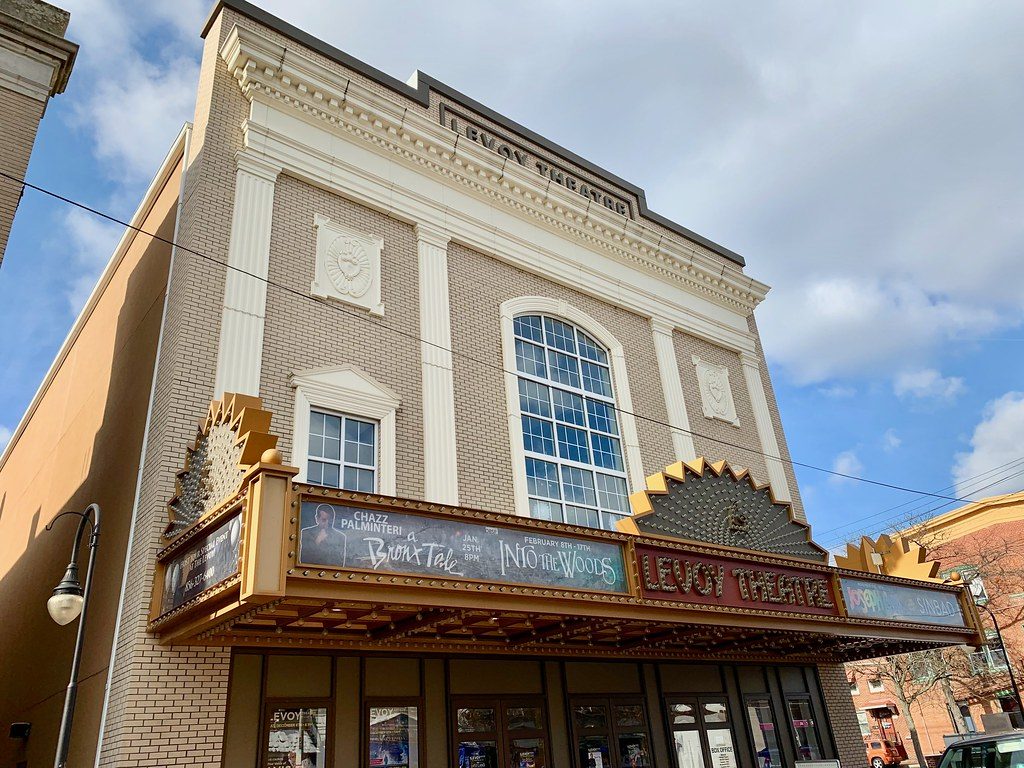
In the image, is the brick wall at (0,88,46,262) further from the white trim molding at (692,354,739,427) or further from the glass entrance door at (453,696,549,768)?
the white trim molding at (692,354,739,427)

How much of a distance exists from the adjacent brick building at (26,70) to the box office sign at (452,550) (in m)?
7.51

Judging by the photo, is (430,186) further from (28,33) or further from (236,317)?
(28,33)

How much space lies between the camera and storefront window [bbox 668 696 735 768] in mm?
13586

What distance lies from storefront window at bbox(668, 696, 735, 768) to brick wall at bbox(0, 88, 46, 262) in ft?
42.8

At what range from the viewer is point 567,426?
15.6 m

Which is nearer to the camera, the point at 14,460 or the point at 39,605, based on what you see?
the point at 39,605

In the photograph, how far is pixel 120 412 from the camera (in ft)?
42.8

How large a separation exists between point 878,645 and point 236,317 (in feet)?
45.5

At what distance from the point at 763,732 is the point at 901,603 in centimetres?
366

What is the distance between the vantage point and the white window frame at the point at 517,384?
1399 centimetres

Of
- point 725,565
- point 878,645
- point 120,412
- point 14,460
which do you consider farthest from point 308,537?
point 14,460

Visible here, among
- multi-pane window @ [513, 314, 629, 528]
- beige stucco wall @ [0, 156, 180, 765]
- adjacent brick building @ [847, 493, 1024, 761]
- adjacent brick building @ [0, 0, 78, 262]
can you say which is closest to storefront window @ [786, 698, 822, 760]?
multi-pane window @ [513, 314, 629, 528]

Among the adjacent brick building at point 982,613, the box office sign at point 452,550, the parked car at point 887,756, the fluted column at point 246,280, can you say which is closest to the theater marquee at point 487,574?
the box office sign at point 452,550

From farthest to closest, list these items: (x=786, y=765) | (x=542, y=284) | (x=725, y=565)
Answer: (x=542, y=284) < (x=786, y=765) < (x=725, y=565)
